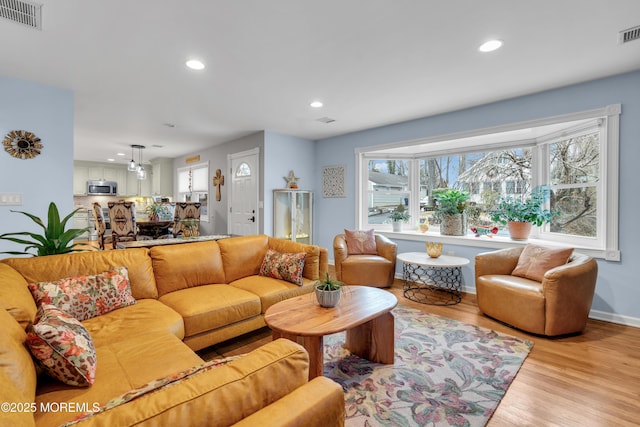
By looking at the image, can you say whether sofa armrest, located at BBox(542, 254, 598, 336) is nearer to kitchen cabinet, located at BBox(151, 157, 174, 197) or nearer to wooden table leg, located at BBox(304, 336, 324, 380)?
wooden table leg, located at BBox(304, 336, 324, 380)

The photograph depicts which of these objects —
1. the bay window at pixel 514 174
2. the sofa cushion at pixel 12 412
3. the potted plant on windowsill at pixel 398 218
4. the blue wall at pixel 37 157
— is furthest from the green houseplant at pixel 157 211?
the sofa cushion at pixel 12 412

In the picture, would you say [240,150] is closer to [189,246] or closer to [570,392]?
[189,246]

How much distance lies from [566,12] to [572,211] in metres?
2.46

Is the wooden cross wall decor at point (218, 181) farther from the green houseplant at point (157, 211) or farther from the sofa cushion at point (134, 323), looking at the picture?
the sofa cushion at point (134, 323)

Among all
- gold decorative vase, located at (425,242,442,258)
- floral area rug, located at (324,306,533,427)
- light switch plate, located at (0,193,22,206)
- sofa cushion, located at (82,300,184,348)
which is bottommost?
floral area rug, located at (324,306,533,427)

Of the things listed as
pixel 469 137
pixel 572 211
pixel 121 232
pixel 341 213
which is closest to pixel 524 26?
pixel 469 137

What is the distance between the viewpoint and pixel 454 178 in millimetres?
4719

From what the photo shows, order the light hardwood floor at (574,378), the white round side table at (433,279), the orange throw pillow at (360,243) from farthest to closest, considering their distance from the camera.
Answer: the orange throw pillow at (360,243) < the white round side table at (433,279) < the light hardwood floor at (574,378)

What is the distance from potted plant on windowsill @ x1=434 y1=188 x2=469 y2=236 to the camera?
4.35m

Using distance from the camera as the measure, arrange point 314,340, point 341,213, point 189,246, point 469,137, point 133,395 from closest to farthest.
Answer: point 133,395, point 314,340, point 189,246, point 469,137, point 341,213

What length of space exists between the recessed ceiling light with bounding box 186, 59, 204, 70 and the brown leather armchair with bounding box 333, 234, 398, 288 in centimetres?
277

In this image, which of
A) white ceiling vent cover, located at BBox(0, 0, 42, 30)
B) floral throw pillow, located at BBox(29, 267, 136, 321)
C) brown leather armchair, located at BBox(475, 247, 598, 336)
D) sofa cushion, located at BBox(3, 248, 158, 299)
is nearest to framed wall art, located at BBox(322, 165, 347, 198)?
brown leather armchair, located at BBox(475, 247, 598, 336)

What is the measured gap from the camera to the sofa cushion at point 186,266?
2.60 metres

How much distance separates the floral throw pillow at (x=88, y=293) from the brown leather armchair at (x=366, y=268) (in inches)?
103
